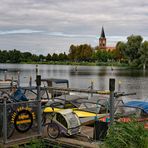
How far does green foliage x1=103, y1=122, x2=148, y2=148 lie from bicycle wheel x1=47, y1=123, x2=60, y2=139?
11.1ft

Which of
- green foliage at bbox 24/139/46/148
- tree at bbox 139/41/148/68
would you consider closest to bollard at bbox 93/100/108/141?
green foliage at bbox 24/139/46/148

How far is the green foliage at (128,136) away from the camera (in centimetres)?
618

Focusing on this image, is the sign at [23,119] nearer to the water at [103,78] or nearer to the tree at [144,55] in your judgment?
the water at [103,78]

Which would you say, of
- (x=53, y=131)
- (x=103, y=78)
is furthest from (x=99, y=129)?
(x=103, y=78)

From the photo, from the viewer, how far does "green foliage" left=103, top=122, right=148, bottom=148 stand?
6.18 meters

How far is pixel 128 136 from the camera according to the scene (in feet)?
20.8

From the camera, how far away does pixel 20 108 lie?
366 inches

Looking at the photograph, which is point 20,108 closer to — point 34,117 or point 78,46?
point 34,117

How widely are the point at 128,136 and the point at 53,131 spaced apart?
12.8 feet

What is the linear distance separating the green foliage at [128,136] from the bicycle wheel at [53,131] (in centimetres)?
340

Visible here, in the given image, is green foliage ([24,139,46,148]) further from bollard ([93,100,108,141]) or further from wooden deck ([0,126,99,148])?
bollard ([93,100,108,141])

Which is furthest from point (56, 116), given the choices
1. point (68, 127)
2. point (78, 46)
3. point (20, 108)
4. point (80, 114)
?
point (78, 46)

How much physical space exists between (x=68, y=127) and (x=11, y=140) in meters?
1.47

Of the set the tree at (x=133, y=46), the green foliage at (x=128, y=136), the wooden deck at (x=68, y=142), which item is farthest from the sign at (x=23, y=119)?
the tree at (x=133, y=46)
